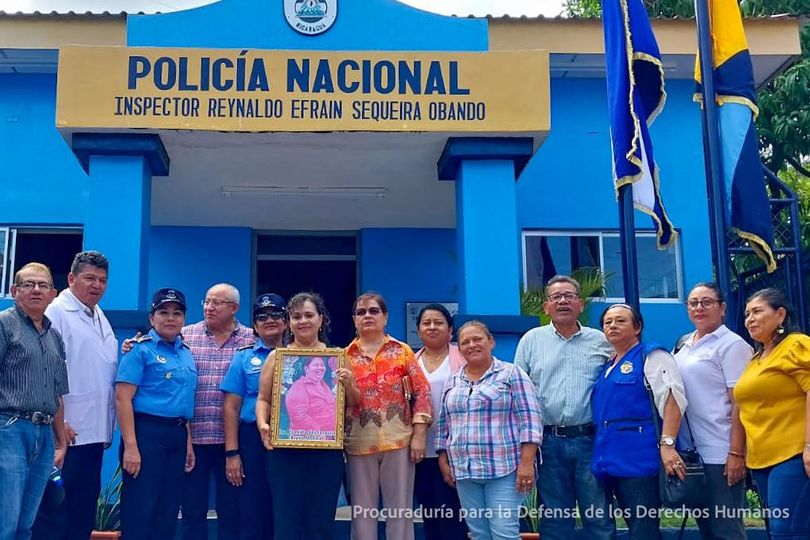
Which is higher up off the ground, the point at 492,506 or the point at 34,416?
the point at 34,416

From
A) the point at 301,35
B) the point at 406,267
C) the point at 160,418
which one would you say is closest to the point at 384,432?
the point at 160,418

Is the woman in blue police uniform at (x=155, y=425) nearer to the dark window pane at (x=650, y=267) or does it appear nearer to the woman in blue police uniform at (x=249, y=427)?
the woman in blue police uniform at (x=249, y=427)

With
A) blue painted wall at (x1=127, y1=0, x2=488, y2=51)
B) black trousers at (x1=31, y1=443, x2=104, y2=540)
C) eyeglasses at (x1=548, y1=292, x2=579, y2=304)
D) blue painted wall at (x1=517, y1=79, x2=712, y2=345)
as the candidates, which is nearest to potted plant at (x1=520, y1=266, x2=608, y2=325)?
blue painted wall at (x1=517, y1=79, x2=712, y2=345)

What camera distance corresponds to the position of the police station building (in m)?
6.82

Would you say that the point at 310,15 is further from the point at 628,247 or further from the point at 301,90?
the point at 628,247

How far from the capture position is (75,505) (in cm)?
475

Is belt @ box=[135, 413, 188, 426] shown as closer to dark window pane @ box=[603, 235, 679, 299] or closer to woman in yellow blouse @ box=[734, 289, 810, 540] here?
woman in yellow blouse @ box=[734, 289, 810, 540]

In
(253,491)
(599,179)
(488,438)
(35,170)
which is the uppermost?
(35,170)

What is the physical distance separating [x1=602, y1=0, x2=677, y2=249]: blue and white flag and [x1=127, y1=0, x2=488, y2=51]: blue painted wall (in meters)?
1.42

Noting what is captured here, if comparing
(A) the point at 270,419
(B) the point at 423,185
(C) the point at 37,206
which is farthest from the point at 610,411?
(C) the point at 37,206

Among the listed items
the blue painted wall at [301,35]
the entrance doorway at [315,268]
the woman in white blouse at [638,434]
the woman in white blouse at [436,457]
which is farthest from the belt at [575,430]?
the entrance doorway at [315,268]

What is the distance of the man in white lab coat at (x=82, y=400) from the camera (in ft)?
15.5

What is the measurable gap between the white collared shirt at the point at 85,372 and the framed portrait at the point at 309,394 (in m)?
1.02

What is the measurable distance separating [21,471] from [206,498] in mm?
1165
